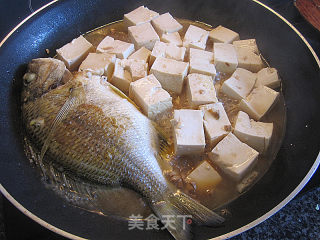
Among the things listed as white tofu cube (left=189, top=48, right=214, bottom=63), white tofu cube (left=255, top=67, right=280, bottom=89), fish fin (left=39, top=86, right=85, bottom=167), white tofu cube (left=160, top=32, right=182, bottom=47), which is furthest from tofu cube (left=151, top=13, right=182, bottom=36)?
fish fin (left=39, top=86, right=85, bottom=167)

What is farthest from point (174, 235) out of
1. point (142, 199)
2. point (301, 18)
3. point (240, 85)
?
point (301, 18)

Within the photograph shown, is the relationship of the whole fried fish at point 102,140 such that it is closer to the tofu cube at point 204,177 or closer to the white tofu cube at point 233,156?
the tofu cube at point 204,177

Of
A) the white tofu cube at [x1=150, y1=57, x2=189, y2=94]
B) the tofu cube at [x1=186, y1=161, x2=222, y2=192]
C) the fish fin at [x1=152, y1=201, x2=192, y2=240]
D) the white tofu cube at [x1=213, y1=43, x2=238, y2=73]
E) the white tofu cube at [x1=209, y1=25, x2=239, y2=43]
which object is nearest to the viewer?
the fish fin at [x1=152, y1=201, x2=192, y2=240]

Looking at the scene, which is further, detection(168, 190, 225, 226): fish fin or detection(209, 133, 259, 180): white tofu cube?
detection(209, 133, 259, 180): white tofu cube

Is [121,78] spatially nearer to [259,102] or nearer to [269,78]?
[259,102]

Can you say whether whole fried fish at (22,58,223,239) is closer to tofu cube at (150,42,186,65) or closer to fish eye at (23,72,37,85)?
fish eye at (23,72,37,85)

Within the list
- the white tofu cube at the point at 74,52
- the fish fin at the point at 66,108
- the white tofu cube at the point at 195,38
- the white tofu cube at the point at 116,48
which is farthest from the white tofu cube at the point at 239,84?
the white tofu cube at the point at 74,52

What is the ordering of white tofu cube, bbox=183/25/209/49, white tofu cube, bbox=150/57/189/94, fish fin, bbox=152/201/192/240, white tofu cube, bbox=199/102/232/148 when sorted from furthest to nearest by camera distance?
white tofu cube, bbox=183/25/209/49, white tofu cube, bbox=150/57/189/94, white tofu cube, bbox=199/102/232/148, fish fin, bbox=152/201/192/240
